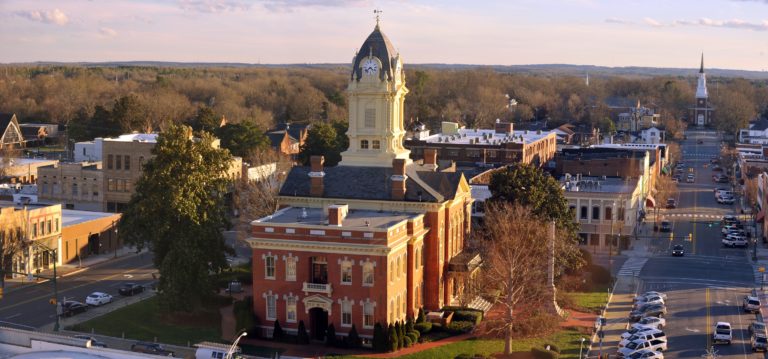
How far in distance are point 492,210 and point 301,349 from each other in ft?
71.4

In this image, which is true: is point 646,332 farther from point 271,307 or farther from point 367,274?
point 271,307

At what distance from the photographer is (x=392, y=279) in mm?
55281

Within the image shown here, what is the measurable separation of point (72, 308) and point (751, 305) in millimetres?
43304

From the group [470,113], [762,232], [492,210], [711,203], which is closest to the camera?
[492,210]

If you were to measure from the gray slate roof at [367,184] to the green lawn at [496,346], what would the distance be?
373 inches

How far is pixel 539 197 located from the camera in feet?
230

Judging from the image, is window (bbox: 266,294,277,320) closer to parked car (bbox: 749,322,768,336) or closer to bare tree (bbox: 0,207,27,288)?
bare tree (bbox: 0,207,27,288)

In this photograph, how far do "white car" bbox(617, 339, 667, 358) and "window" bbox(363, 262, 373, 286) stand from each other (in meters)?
14.3

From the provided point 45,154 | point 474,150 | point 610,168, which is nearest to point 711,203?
point 610,168

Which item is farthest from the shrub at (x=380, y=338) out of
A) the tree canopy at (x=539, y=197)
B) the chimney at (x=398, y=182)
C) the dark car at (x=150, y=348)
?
the tree canopy at (x=539, y=197)

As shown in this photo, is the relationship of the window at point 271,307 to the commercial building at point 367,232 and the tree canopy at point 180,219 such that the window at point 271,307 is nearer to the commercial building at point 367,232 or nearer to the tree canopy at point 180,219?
the commercial building at point 367,232

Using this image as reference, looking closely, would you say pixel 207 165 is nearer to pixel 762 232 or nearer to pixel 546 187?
pixel 546 187

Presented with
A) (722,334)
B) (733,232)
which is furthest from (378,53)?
(733,232)

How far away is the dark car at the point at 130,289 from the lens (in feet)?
220
